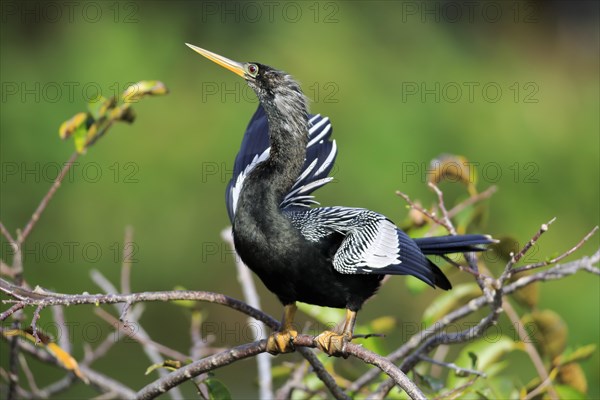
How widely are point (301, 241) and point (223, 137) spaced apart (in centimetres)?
394

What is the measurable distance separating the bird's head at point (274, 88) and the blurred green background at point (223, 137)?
3.12 m

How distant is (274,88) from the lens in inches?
90.5

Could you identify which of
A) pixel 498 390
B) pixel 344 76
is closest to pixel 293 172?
pixel 498 390

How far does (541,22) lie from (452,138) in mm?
2224

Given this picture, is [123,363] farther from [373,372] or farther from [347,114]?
[373,372]

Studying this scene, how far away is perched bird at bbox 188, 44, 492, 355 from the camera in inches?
80.4

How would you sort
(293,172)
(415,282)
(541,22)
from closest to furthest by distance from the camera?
(293,172), (415,282), (541,22)

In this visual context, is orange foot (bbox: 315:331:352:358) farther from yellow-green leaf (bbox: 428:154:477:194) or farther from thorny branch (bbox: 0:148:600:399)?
yellow-green leaf (bbox: 428:154:477:194)

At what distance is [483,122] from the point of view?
6.27 metres

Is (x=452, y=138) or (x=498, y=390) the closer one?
(x=498, y=390)

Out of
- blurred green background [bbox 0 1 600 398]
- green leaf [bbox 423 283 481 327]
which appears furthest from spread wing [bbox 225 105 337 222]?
blurred green background [bbox 0 1 600 398]

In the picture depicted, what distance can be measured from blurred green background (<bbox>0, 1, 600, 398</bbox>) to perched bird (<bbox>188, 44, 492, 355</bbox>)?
10.3 ft

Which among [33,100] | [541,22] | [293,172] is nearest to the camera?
[293,172]

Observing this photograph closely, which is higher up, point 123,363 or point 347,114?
point 347,114
